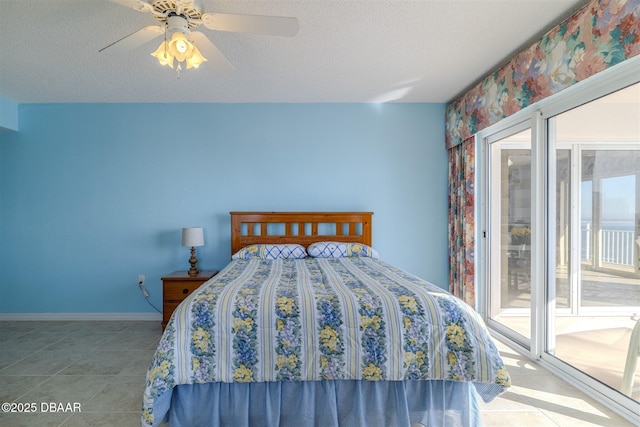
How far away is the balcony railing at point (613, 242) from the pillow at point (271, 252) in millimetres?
2330

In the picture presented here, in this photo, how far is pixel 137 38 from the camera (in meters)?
1.84

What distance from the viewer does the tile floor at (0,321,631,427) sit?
73.7 inches

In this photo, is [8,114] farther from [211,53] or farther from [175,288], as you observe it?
[211,53]

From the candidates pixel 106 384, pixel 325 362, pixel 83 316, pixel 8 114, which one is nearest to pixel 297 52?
pixel 325 362

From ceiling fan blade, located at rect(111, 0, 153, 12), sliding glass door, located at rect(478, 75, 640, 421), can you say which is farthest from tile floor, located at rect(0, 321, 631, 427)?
ceiling fan blade, located at rect(111, 0, 153, 12)

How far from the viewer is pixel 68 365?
255 cm

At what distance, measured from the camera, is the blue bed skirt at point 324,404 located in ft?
5.49

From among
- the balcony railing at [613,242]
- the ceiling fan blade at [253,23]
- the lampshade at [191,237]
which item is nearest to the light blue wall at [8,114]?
the lampshade at [191,237]

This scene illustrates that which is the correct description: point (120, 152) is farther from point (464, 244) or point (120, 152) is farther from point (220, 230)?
point (464, 244)

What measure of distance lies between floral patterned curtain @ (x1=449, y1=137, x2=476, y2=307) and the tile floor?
0.74 meters

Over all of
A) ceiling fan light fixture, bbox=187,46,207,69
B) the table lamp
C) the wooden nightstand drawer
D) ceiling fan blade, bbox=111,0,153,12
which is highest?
ceiling fan blade, bbox=111,0,153,12

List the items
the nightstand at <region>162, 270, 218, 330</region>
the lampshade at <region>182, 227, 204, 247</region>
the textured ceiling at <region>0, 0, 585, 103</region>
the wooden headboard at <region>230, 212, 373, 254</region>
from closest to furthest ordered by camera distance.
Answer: the textured ceiling at <region>0, 0, 585, 103</region>, the nightstand at <region>162, 270, 218, 330</region>, the lampshade at <region>182, 227, 204, 247</region>, the wooden headboard at <region>230, 212, 373, 254</region>

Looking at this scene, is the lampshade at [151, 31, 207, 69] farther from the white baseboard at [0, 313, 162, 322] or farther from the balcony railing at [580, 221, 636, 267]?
the white baseboard at [0, 313, 162, 322]

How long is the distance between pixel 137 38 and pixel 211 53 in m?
0.40
